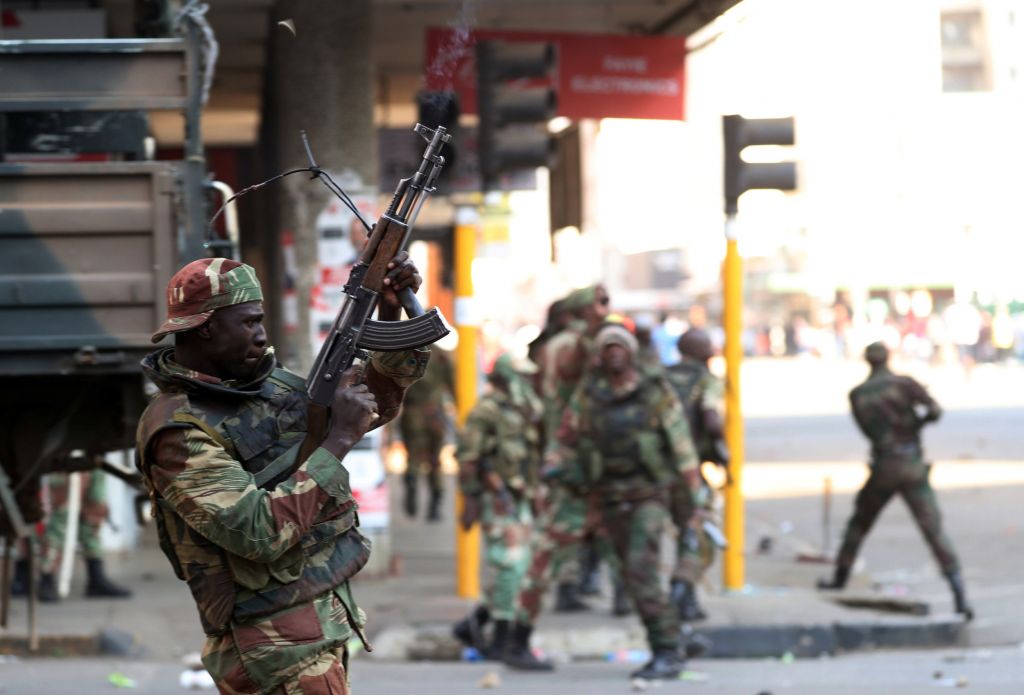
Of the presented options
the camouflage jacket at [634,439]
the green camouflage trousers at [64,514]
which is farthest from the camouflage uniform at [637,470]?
the green camouflage trousers at [64,514]

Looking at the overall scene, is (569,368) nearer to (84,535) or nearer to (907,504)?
(907,504)

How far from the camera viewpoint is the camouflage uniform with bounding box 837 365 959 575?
964 cm

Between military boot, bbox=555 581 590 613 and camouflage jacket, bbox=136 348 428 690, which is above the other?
camouflage jacket, bbox=136 348 428 690

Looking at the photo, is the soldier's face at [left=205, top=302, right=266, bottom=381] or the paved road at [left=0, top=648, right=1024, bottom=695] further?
the paved road at [left=0, top=648, right=1024, bottom=695]

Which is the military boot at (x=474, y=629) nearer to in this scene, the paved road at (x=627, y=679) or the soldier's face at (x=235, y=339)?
the paved road at (x=627, y=679)

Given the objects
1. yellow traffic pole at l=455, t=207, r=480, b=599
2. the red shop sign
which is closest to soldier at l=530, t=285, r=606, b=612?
yellow traffic pole at l=455, t=207, r=480, b=599

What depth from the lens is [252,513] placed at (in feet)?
11.6

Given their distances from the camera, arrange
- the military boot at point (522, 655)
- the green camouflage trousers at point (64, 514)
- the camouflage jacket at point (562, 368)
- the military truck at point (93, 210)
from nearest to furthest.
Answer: the military truck at point (93, 210) → the military boot at point (522, 655) → the camouflage jacket at point (562, 368) → the green camouflage trousers at point (64, 514)

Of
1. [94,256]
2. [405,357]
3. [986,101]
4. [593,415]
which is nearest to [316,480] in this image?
[405,357]

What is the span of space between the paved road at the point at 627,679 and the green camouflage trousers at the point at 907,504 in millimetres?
815

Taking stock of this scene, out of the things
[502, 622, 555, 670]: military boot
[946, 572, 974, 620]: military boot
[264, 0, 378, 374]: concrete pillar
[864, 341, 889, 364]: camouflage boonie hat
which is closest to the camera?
[502, 622, 555, 670]: military boot

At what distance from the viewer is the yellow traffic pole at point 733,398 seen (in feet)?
32.3

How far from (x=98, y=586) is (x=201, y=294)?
667 centimetres

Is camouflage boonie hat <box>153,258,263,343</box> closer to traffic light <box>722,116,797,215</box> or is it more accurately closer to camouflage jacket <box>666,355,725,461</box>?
camouflage jacket <box>666,355,725,461</box>
